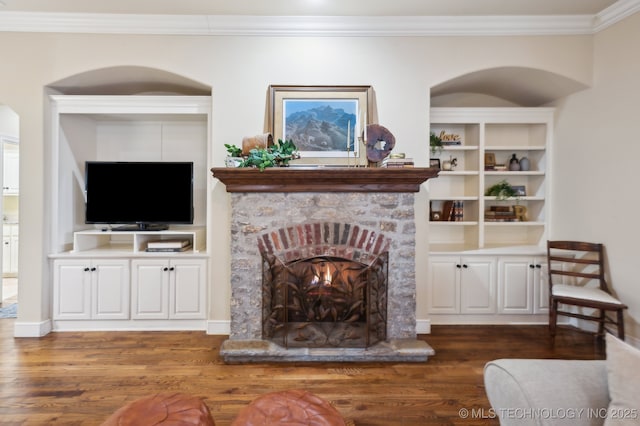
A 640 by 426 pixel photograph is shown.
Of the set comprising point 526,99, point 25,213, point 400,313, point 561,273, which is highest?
point 526,99

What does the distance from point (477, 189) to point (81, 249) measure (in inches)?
171

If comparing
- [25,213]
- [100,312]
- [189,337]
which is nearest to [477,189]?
[189,337]

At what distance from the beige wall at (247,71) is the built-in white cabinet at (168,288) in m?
0.22


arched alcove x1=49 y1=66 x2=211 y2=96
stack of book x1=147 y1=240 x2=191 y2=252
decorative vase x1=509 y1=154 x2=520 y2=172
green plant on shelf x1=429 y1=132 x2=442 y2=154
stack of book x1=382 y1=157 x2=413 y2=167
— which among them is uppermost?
arched alcove x1=49 y1=66 x2=211 y2=96

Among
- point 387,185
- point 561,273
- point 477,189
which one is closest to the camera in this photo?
point 387,185

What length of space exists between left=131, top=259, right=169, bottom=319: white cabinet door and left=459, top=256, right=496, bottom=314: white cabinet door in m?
3.07

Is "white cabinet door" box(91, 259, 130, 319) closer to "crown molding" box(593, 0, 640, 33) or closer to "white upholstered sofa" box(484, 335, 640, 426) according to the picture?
"white upholstered sofa" box(484, 335, 640, 426)

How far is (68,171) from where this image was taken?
370cm

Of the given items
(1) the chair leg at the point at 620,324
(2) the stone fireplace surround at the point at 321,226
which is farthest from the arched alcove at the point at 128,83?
(1) the chair leg at the point at 620,324

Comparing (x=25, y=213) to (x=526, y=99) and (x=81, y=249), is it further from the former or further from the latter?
(x=526, y=99)

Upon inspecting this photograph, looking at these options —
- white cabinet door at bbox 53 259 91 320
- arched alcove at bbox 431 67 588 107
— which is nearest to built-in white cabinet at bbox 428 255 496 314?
arched alcove at bbox 431 67 588 107

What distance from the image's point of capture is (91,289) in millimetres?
3537

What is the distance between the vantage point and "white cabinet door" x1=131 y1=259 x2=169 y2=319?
3.55 metres

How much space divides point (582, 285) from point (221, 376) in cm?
361
